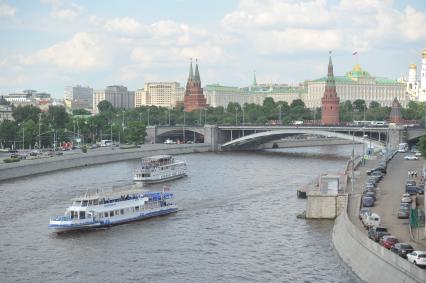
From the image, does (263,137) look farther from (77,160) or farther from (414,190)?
(414,190)

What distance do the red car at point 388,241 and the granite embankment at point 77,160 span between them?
44.3m

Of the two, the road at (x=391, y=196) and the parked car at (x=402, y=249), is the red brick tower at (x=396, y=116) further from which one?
the parked car at (x=402, y=249)

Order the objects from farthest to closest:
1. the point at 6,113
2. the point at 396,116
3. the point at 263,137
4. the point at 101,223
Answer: the point at 6,113
the point at 396,116
the point at 263,137
the point at 101,223

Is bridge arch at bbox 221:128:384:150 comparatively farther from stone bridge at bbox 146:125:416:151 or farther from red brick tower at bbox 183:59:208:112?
red brick tower at bbox 183:59:208:112

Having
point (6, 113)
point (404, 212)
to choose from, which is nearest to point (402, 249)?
point (404, 212)

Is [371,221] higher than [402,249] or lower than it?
higher

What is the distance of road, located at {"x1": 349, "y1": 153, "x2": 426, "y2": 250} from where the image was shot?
3666cm

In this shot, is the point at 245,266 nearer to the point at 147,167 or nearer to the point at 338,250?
the point at 338,250

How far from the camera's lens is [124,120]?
6811 inches

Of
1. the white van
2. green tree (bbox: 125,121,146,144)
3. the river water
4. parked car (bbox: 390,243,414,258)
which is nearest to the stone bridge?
green tree (bbox: 125,121,146,144)

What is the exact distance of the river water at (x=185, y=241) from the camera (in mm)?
35781

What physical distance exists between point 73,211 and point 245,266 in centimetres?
1411

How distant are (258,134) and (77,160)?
1358 inches

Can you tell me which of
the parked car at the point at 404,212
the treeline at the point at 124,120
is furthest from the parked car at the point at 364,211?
the treeline at the point at 124,120
